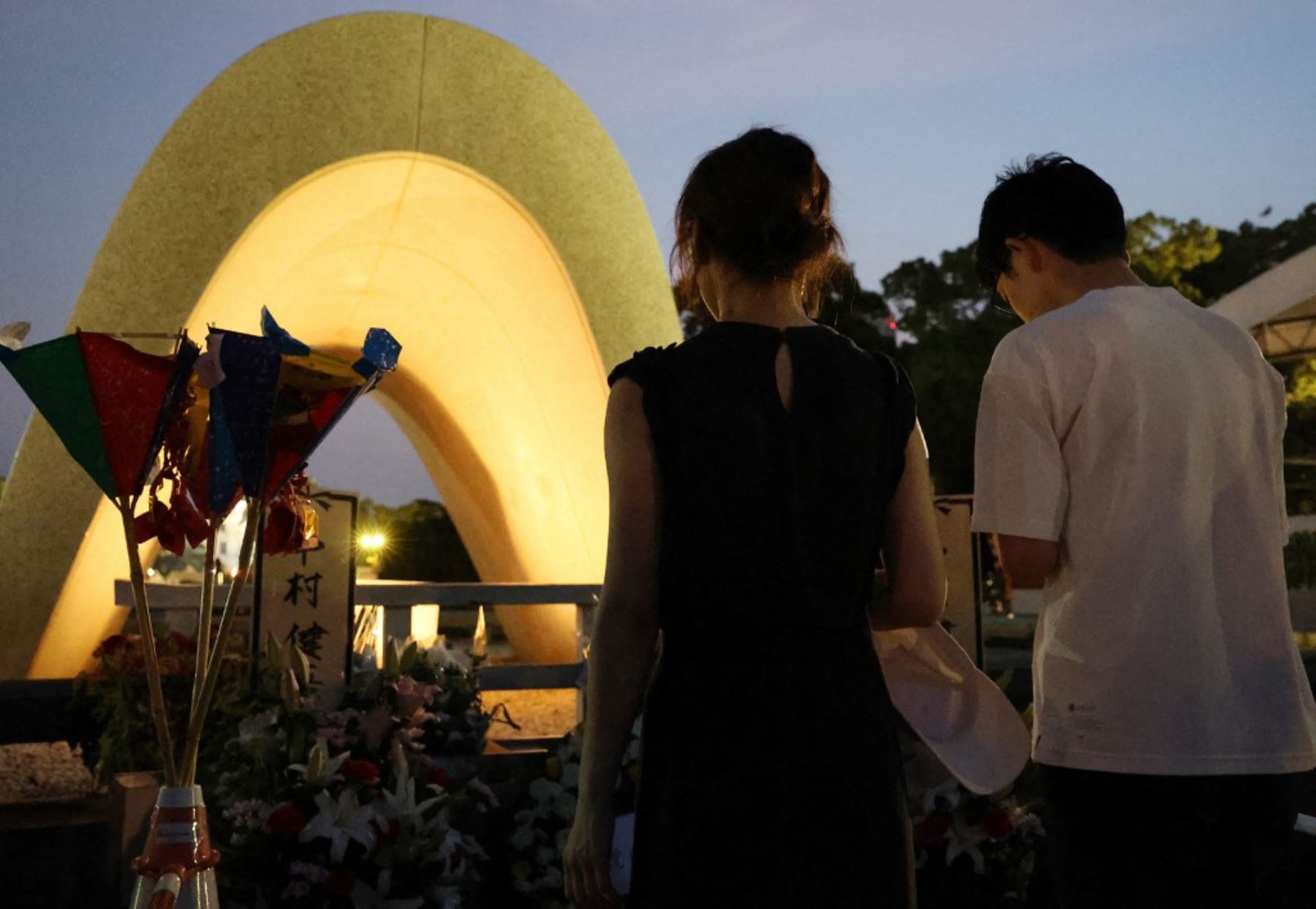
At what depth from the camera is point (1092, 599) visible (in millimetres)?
1680

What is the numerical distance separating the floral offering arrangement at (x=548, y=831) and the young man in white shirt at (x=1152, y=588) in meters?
2.40

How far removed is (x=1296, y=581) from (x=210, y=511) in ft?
51.3

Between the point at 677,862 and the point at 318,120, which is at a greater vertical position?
the point at 318,120

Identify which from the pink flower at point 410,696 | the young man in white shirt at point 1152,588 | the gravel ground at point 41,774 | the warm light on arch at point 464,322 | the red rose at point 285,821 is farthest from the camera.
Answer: the warm light on arch at point 464,322

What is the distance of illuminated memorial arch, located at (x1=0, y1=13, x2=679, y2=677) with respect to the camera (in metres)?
7.57

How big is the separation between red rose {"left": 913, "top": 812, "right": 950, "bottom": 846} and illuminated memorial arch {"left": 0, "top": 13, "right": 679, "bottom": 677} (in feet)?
16.3

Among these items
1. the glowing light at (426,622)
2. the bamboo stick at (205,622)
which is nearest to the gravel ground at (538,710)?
the glowing light at (426,622)

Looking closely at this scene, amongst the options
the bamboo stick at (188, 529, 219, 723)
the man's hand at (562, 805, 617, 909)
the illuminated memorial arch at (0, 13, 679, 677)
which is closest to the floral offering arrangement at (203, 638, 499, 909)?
the bamboo stick at (188, 529, 219, 723)

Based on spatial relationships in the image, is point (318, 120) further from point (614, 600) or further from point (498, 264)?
point (614, 600)

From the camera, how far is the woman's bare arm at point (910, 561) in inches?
60.0

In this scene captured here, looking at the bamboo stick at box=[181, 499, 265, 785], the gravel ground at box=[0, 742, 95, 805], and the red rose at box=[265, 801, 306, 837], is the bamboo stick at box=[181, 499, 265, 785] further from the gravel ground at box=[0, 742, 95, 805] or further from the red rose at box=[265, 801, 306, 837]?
the gravel ground at box=[0, 742, 95, 805]

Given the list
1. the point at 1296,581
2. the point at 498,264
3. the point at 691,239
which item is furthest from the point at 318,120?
the point at 1296,581

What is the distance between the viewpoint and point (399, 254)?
9102 mm

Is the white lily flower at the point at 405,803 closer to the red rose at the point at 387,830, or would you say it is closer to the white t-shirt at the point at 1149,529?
the red rose at the point at 387,830
